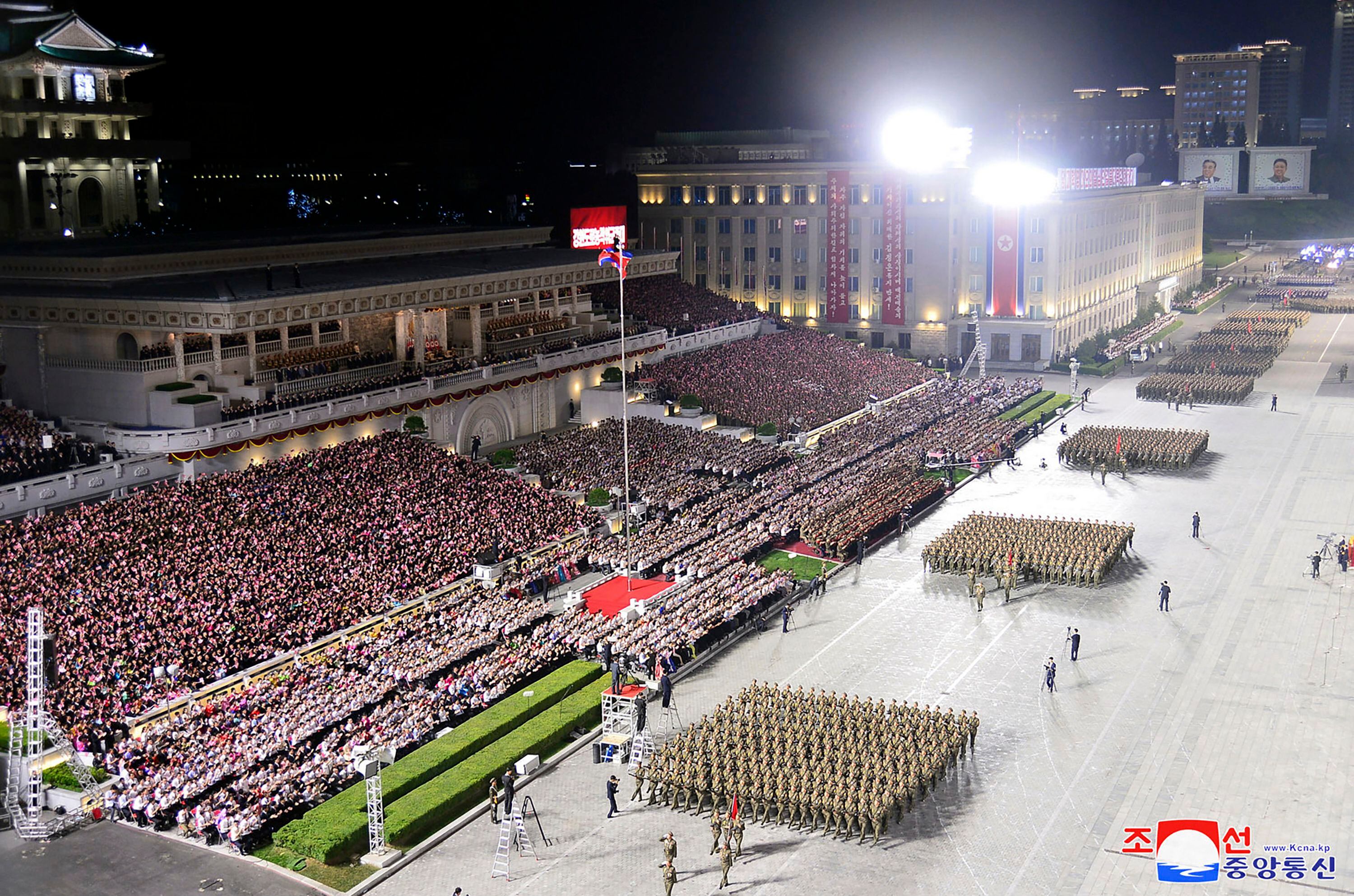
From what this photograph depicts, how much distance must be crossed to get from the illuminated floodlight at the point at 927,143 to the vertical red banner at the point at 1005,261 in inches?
200

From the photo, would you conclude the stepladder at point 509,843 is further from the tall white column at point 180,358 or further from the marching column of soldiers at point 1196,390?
the marching column of soldiers at point 1196,390

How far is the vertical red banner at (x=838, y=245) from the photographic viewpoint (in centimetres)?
9812

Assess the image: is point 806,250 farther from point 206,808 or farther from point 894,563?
point 206,808

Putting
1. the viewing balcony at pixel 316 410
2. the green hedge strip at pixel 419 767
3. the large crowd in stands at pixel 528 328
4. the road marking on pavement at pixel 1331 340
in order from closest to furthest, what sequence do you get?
the green hedge strip at pixel 419 767, the viewing balcony at pixel 316 410, the large crowd in stands at pixel 528 328, the road marking on pavement at pixel 1331 340

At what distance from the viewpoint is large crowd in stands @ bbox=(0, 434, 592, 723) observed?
35094 mm

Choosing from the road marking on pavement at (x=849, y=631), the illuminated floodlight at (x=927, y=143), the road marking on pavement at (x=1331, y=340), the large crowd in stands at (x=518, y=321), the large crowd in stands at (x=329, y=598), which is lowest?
the road marking on pavement at (x=849, y=631)

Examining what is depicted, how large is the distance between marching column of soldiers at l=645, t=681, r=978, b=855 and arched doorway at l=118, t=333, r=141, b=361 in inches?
1185

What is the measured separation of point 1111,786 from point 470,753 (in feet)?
49.3

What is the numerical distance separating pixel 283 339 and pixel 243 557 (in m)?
17.7

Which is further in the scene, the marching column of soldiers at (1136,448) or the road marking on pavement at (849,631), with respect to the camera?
the marching column of soldiers at (1136,448)

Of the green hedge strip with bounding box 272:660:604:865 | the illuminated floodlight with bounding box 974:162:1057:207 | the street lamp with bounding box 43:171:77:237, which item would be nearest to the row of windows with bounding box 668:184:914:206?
the illuminated floodlight with bounding box 974:162:1057:207

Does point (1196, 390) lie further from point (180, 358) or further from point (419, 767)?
point (419, 767)

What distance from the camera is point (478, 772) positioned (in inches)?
1259

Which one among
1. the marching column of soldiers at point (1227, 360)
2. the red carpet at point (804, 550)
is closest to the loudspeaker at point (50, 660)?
the red carpet at point (804, 550)
